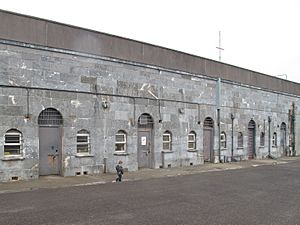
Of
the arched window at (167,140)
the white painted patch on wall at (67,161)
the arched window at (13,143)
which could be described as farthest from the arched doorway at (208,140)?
the arched window at (13,143)

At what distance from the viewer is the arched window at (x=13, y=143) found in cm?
1363

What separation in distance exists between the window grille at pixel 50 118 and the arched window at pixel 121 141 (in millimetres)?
3189

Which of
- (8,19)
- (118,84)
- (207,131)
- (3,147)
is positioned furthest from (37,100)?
(207,131)

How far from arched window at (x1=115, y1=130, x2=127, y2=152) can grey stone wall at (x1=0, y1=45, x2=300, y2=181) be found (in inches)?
8.3

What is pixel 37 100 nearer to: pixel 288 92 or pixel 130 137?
pixel 130 137

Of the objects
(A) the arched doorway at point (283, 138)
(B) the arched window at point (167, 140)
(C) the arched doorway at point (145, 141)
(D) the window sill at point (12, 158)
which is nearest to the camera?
(D) the window sill at point (12, 158)

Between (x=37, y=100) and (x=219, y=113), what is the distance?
13106 mm

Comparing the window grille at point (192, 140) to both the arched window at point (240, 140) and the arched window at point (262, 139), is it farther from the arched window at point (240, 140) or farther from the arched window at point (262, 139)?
the arched window at point (262, 139)

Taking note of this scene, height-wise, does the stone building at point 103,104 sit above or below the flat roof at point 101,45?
below

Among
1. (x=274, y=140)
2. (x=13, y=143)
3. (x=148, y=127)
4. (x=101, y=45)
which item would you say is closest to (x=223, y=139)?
(x=148, y=127)

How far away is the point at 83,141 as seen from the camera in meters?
16.0

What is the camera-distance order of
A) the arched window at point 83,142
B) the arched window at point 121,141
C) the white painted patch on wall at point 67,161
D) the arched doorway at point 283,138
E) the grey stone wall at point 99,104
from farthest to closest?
the arched doorway at point 283,138, the arched window at point 121,141, the arched window at point 83,142, the white painted patch on wall at point 67,161, the grey stone wall at point 99,104

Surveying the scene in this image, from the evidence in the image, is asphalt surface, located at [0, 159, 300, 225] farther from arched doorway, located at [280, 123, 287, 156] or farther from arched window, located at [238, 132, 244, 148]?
arched doorway, located at [280, 123, 287, 156]

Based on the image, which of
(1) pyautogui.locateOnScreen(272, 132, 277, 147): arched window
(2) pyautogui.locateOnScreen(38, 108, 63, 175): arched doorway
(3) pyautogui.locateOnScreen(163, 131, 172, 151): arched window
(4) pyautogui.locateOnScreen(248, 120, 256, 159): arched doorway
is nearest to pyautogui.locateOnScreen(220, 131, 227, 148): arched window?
(4) pyautogui.locateOnScreen(248, 120, 256, 159): arched doorway
